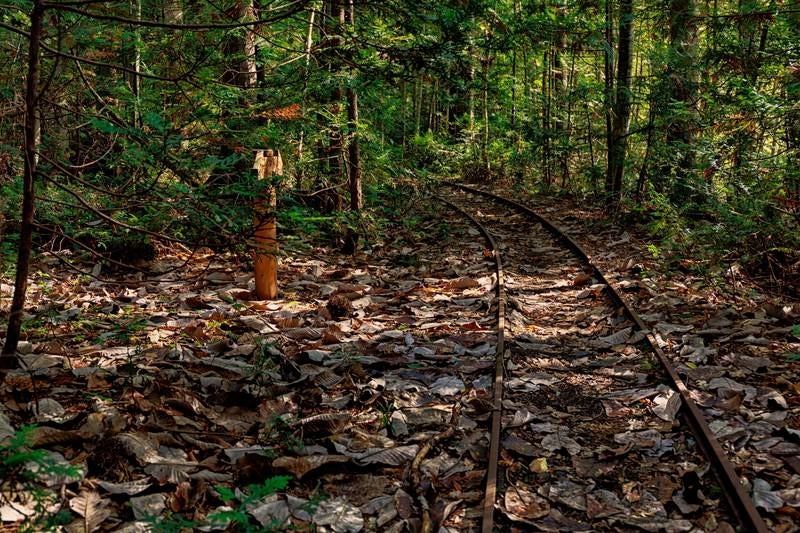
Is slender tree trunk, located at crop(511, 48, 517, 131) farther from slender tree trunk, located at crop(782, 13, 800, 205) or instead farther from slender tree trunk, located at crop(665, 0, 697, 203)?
slender tree trunk, located at crop(782, 13, 800, 205)

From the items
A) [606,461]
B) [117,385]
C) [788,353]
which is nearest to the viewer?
[606,461]

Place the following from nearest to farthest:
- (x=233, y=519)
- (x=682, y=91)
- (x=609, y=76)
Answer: (x=233, y=519) < (x=682, y=91) < (x=609, y=76)

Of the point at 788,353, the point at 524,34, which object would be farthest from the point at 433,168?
the point at 788,353

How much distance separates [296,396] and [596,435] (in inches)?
90.9

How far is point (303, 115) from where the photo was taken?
28.7 ft

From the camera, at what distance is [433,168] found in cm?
2723

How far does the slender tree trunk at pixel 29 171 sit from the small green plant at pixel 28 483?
1.32 meters

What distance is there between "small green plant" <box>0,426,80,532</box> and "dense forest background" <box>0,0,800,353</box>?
132cm

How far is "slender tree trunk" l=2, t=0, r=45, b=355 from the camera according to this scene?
13.1 ft

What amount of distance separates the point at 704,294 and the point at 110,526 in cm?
742

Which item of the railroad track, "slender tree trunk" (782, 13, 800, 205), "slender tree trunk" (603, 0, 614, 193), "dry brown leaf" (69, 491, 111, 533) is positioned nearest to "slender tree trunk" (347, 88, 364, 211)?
the railroad track

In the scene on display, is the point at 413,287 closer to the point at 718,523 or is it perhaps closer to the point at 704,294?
the point at 704,294

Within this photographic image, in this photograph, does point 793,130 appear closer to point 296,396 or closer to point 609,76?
point 609,76

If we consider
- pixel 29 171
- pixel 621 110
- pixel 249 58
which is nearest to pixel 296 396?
pixel 29 171
